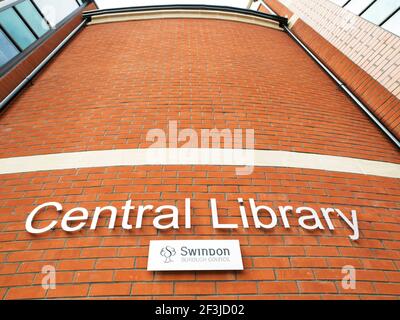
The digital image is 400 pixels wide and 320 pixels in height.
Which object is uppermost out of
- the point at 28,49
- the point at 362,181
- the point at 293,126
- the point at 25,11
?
the point at 25,11

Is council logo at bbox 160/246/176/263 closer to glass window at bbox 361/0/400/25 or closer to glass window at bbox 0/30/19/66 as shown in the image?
glass window at bbox 0/30/19/66

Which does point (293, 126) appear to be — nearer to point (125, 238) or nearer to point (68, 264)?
point (125, 238)

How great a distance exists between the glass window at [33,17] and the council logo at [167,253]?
648 cm

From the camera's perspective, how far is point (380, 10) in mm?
4449

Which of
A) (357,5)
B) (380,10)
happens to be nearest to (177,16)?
(357,5)

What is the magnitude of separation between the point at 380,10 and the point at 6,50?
781 centimetres

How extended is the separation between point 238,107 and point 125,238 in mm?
2547

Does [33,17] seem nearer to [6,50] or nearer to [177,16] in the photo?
[6,50]

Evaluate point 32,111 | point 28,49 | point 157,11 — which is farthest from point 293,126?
point 28,49

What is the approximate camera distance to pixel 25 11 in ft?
17.4

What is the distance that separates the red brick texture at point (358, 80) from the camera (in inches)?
143

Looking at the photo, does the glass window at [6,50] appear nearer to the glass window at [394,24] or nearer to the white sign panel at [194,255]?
the white sign panel at [194,255]

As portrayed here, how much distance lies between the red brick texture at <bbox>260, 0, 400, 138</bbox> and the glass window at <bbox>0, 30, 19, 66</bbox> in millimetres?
7073

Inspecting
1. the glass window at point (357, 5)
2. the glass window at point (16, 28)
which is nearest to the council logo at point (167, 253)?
the glass window at point (16, 28)
